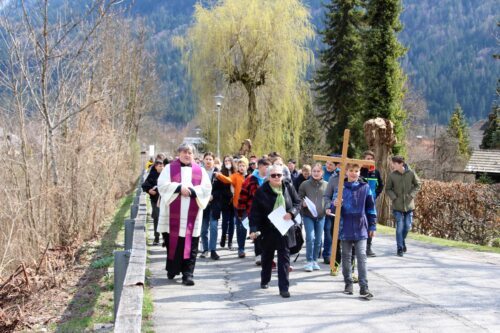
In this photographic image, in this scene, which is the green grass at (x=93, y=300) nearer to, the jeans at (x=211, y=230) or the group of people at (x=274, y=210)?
the group of people at (x=274, y=210)

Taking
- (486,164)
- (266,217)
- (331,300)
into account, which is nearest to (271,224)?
(266,217)

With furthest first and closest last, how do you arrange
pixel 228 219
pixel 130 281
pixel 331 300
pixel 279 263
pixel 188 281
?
1. pixel 228 219
2. pixel 188 281
3. pixel 279 263
4. pixel 331 300
5. pixel 130 281

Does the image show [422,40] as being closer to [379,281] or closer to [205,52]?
[205,52]

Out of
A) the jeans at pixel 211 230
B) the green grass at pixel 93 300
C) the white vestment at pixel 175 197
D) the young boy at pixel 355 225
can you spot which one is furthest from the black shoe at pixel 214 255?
the young boy at pixel 355 225

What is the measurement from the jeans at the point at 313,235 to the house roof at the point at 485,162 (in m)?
25.7

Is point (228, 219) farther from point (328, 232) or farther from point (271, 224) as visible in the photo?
point (271, 224)

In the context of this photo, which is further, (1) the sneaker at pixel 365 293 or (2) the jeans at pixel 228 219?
(2) the jeans at pixel 228 219

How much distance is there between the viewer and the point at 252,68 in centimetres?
2561

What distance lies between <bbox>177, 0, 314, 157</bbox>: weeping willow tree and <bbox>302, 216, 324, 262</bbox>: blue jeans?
16.3 meters

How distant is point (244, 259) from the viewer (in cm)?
1009

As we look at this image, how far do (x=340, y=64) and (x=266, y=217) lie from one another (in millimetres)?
27048

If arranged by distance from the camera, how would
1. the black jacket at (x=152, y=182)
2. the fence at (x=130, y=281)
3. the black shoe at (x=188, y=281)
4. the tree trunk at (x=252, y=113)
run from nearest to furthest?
the fence at (x=130, y=281) → the black shoe at (x=188, y=281) → the black jacket at (x=152, y=182) → the tree trunk at (x=252, y=113)

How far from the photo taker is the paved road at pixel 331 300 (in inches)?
236

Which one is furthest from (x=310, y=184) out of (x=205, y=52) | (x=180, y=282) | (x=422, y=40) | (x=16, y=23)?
(x=422, y=40)
